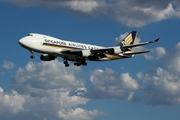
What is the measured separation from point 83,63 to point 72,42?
7.15 metres

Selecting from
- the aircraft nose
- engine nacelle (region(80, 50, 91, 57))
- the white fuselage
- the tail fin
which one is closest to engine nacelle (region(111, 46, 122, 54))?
engine nacelle (region(80, 50, 91, 57))

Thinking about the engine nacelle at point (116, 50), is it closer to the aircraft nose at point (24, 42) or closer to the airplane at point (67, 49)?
the airplane at point (67, 49)

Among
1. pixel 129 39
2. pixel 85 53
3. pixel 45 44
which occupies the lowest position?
pixel 85 53

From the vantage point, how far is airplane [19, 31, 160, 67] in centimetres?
10806

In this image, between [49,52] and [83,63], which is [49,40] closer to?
[49,52]

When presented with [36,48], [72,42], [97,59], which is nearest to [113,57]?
[97,59]

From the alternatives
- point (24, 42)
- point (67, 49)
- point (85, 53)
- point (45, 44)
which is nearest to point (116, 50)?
point (85, 53)

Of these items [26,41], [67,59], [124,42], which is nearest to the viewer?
[26,41]

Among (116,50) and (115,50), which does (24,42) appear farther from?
(116,50)

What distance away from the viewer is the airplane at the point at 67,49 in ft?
355

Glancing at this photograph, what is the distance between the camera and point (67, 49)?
111438 mm

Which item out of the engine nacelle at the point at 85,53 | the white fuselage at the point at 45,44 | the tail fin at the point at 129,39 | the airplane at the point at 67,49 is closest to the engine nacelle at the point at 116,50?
the airplane at the point at 67,49

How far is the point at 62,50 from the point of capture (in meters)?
110

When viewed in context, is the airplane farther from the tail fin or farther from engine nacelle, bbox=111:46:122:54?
the tail fin
